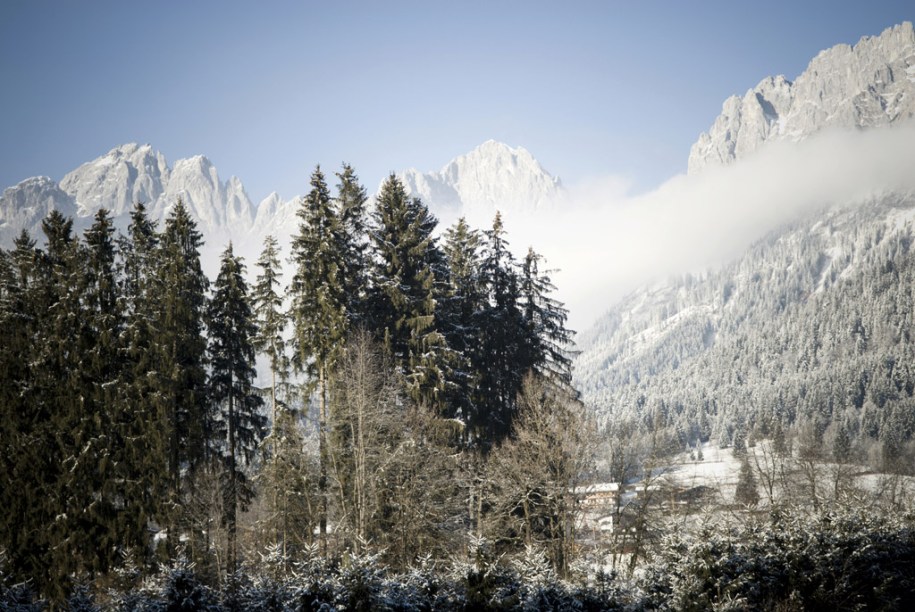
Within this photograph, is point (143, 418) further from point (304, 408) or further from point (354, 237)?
point (354, 237)

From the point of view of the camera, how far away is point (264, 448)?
2331 centimetres

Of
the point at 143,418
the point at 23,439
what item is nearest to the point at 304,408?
the point at 143,418

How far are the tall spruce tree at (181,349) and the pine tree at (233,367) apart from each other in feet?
1.84

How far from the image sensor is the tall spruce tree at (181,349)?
21797 mm

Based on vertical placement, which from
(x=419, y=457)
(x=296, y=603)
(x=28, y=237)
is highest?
(x=28, y=237)

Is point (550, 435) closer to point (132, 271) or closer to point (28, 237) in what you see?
point (132, 271)

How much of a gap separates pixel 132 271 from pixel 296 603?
60.1 ft

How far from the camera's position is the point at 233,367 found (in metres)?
23.9

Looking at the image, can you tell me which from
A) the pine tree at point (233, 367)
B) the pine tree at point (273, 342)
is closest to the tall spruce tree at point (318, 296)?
the pine tree at point (273, 342)

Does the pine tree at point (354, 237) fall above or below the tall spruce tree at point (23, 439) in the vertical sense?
above

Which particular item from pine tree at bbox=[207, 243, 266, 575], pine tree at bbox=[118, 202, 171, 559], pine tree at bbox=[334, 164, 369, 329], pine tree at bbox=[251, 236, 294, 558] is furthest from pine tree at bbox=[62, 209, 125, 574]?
pine tree at bbox=[334, 164, 369, 329]

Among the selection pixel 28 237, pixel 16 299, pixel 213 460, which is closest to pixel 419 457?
pixel 213 460

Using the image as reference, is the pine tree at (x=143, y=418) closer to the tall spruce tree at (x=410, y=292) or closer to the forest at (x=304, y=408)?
the forest at (x=304, y=408)

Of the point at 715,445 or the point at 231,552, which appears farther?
the point at 715,445
